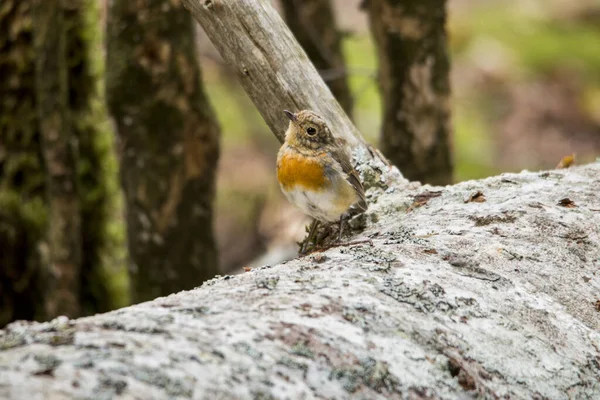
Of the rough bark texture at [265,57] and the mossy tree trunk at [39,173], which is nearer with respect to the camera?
the rough bark texture at [265,57]

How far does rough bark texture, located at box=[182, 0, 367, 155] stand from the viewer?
3252 millimetres

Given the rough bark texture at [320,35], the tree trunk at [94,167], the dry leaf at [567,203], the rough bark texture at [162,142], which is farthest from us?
the rough bark texture at [320,35]

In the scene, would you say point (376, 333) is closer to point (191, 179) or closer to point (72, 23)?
point (191, 179)

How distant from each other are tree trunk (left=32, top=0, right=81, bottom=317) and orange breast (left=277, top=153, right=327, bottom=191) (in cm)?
213

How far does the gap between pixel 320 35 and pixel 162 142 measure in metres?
2.09

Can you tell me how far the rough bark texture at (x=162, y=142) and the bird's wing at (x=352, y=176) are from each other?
66.8 inches

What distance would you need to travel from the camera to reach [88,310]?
5762 millimetres

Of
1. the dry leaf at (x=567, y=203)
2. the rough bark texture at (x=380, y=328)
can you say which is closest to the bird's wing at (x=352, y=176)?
the rough bark texture at (x=380, y=328)

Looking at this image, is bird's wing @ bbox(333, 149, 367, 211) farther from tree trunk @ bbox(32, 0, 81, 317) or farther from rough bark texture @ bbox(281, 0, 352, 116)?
rough bark texture @ bbox(281, 0, 352, 116)

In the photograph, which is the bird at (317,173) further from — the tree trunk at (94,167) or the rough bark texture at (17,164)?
the rough bark texture at (17,164)

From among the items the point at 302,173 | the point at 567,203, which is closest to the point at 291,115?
the point at 302,173

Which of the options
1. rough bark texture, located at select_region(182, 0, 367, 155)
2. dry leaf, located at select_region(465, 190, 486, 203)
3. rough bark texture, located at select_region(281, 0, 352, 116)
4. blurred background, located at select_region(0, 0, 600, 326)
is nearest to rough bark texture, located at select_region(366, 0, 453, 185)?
blurred background, located at select_region(0, 0, 600, 326)

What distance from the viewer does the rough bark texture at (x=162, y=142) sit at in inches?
180

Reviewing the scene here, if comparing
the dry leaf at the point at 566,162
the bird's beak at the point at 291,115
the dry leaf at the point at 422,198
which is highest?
the bird's beak at the point at 291,115
